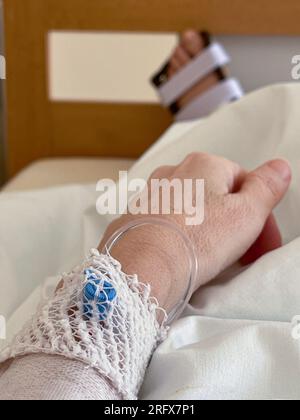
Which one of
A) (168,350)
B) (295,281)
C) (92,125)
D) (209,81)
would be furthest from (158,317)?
(92,125)

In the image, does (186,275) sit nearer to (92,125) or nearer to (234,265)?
(234,265)

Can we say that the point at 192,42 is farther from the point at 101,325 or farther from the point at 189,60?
the point at 101,325

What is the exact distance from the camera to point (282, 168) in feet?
2.46

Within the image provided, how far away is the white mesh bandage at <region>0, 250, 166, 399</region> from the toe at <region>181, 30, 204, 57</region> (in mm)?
1044

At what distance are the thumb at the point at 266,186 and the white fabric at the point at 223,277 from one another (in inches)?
1.6

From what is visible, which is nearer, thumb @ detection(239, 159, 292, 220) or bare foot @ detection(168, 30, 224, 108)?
thumb @ detection(239, 159, 292, 220)

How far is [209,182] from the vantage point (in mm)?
716

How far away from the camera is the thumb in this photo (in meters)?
0.71

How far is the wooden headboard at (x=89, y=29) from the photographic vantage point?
155 centimetres

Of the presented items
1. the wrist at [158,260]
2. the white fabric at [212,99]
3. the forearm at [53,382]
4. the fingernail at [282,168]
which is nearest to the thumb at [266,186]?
the fingernail at [282,168]

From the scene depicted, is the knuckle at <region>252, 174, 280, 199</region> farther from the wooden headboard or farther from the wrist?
the wooden headboard

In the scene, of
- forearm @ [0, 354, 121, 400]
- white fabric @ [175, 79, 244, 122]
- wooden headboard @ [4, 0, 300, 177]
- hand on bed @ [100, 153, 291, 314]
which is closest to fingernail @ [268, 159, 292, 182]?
hand on bed @ [100, 153, 291, 314]

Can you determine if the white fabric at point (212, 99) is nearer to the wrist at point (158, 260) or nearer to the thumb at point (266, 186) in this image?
the thumb at point (266, 186)

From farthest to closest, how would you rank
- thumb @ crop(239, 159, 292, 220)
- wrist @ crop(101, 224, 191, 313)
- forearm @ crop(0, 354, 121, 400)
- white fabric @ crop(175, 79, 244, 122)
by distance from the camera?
white fabric @ crop(175, 79, 244, 122)
thumb @ crop(239, 159, 292, 220)
wrist @ crop(101, 224, 191, 313)
forearm @ crop(0, 354, 121, 400)
